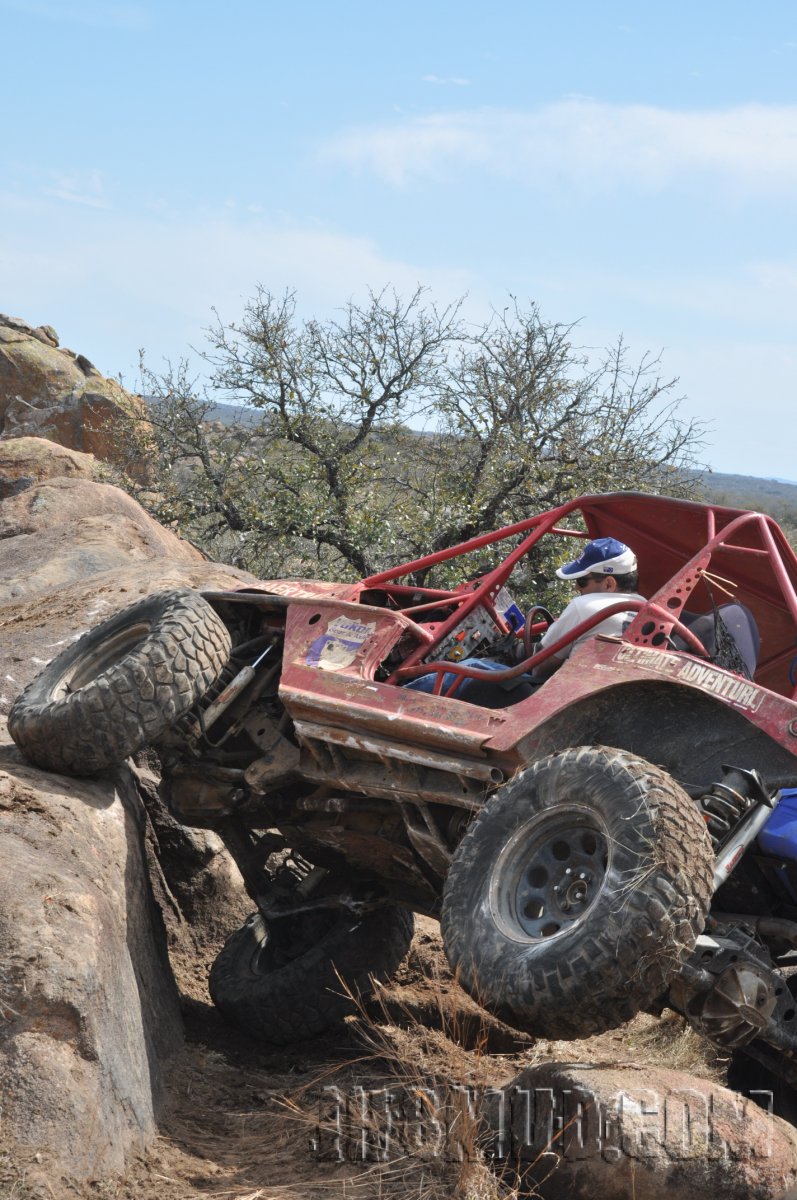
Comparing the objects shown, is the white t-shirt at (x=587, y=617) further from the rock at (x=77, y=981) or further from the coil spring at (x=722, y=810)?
the rock at (x=77, y=981)

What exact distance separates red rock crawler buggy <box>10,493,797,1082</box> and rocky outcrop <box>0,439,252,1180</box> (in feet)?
1.48

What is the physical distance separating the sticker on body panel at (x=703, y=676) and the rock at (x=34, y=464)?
34.4 feet

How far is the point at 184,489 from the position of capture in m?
13.2

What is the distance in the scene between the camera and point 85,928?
457cm

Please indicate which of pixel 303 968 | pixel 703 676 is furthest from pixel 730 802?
pixel 303 968

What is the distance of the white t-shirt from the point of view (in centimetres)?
519

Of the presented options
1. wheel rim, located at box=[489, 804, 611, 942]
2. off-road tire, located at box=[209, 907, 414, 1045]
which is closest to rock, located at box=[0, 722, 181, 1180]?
off-road tire, located at box=[209, 907, 414, 1045]

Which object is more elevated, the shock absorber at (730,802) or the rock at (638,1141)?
the shock absorber at (730,802)

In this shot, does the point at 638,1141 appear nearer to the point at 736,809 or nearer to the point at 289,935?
the point at 736,809

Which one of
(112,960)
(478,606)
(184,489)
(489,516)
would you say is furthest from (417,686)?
(184,489)

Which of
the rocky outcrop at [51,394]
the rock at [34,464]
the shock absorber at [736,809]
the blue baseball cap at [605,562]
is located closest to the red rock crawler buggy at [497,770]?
the shock absorber at [736,809]

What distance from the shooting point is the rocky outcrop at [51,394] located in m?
20.6

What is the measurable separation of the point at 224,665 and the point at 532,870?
218 centimetres

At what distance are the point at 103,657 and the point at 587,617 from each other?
256 centimetres
